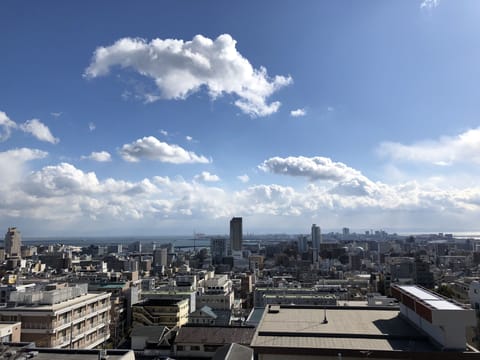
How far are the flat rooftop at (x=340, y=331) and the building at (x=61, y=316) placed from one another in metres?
16.8

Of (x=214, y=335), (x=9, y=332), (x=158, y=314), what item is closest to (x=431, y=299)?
(x=214, y=335)

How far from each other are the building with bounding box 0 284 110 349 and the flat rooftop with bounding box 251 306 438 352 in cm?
1682

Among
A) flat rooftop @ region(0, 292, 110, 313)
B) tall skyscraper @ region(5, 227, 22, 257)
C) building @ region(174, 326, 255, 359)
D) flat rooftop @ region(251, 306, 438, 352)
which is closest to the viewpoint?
flat rooftop @ region(251, 306, 438, 352)

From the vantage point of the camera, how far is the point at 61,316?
28.3 m

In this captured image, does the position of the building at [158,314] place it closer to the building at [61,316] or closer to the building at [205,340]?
the building at [61,316]

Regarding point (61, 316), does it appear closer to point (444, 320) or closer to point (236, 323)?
point (236, 323)

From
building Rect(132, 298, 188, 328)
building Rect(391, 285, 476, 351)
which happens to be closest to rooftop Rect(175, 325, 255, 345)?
building Rect(132, 298, 188, 328)

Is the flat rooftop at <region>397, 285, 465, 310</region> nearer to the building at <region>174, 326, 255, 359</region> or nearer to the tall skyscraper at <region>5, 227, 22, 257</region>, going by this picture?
the building at <region>174, 326, 255, 359</region>

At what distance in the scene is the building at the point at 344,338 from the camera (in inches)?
496

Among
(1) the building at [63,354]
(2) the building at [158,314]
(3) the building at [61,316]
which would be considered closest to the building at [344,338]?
(1) the building at [63,354]

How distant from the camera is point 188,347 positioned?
27.8 metres

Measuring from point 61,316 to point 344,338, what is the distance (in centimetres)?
2165

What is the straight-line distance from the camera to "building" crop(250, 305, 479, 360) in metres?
12.6

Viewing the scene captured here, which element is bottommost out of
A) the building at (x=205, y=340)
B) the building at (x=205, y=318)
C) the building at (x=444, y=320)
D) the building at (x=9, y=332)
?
the building at (x=205, y=318)
